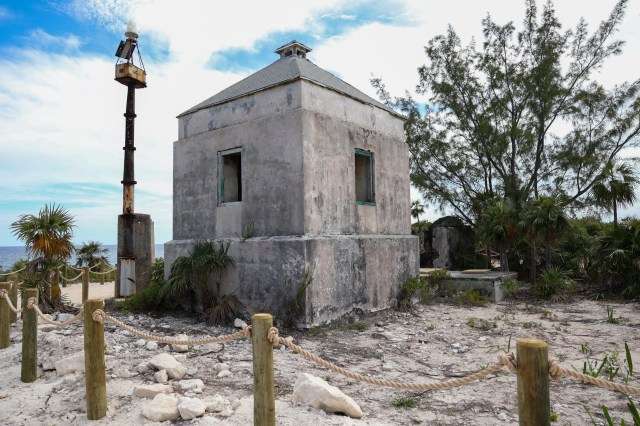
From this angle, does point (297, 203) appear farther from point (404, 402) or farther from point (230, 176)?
point (404, 402)

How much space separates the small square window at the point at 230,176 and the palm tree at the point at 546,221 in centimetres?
849

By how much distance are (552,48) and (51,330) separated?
18.8m

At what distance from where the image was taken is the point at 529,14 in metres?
17.2

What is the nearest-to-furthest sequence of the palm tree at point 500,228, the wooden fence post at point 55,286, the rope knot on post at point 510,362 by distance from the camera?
1. the rope knot on post at point 510,362
2. the wooden fence post at point 55,286
3. the palm tree at point 500,228

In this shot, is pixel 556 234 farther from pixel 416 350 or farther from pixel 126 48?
pixel 126 48

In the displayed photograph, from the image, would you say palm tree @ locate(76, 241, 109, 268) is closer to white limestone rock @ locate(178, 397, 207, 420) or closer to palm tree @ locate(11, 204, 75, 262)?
palm tree @ locate(11, 204, 75, 262)

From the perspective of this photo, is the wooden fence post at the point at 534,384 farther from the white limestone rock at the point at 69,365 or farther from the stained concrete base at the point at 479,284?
the stained concrete base at the point at 479,284

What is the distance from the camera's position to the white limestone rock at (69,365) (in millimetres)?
5113

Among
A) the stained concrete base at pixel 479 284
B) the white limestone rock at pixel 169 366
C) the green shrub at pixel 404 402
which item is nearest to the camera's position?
the green shrub at pixel 404 402

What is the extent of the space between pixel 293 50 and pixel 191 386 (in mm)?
7737

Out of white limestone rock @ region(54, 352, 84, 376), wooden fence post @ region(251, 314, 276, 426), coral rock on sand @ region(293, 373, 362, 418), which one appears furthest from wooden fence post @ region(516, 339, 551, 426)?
white limestone rock @ region(54, 352, 84, 376)

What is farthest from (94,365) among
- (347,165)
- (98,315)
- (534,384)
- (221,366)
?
(347,165)

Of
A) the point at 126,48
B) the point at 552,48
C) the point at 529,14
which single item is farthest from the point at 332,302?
the point at 529,14

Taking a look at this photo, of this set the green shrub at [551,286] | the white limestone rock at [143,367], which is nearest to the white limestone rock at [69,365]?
the white limestone rock at [143,367]
